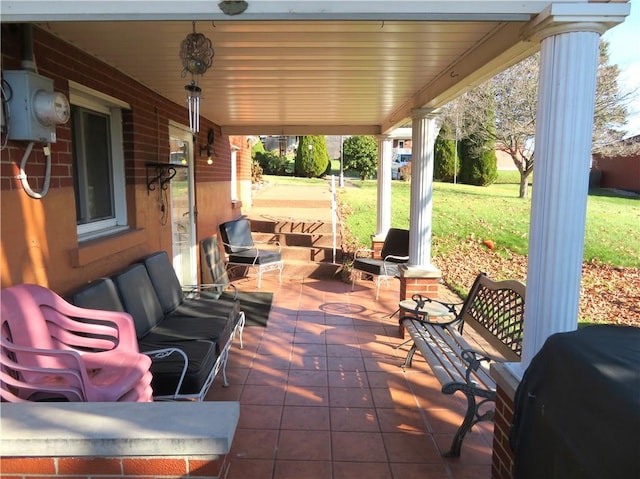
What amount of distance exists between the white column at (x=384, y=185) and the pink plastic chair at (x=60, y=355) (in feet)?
18.3

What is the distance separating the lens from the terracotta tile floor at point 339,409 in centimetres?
264

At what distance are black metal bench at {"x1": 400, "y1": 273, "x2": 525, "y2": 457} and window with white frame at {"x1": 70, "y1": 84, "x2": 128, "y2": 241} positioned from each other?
2598 mm

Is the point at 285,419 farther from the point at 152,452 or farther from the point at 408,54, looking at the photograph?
the point at 408,54

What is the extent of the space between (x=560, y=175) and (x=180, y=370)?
2.28 m

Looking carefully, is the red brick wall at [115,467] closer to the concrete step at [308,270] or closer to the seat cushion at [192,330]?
the seat cushion at [192,330]

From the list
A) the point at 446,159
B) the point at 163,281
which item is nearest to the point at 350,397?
the point at 163,281

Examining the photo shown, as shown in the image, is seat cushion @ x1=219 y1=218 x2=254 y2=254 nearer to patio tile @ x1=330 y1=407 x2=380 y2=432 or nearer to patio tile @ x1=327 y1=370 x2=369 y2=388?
patio tile @ x1=327 y1=370 x2=369 y2=388

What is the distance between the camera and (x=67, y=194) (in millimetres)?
2977

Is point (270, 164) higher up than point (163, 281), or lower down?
higher up

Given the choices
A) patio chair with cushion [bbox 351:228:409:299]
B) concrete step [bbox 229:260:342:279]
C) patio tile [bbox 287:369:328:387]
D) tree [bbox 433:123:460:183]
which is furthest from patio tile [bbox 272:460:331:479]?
tree [bbox 433:123:460:183]

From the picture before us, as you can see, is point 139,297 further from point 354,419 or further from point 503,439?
point 503,439

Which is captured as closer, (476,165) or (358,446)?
(358,446)

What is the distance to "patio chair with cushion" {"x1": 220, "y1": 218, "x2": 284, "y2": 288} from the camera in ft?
22.7

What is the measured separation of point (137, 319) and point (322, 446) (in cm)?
162
